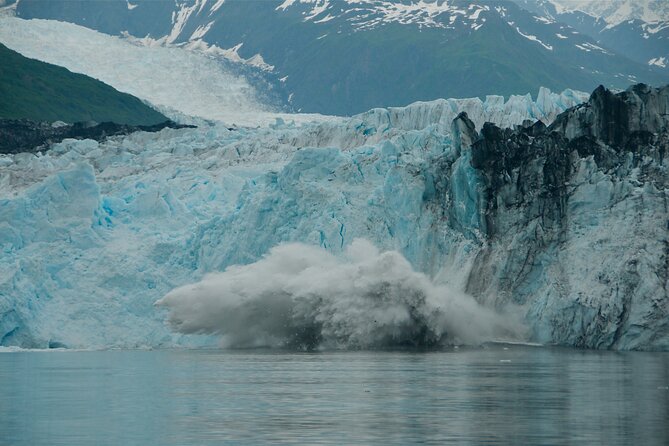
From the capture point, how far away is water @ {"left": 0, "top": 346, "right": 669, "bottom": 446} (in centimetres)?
2134

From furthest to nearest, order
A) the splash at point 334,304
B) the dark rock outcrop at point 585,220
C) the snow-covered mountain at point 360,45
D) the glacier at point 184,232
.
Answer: the snow-covered mountain at point 360,45
the glacier at point 184,232
the splash at point 334,304
the dark rock outcrop at point 585,220

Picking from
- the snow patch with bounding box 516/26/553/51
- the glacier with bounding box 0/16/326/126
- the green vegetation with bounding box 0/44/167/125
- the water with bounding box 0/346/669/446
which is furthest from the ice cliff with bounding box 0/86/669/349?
the snow patch with bounding box 516/26/553/51

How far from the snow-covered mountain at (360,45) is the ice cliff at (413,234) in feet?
293

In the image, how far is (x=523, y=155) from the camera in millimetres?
47031

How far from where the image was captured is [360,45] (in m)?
156

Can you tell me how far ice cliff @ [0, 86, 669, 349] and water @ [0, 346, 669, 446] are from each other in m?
3.29

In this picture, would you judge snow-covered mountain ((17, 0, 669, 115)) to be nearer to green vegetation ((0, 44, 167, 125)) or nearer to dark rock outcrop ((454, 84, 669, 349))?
green vegetation ((0, 44, 167, 125))

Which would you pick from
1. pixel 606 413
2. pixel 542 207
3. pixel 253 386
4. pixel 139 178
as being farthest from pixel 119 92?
pixel 606 413

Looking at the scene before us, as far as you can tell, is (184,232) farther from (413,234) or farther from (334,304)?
(334,304)

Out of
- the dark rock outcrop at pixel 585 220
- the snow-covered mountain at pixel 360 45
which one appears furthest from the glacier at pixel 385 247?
the snow-covered mountain at pixel 360 45

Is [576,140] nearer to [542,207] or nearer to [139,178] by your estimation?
[542,207]

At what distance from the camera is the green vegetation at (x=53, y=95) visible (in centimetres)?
12481

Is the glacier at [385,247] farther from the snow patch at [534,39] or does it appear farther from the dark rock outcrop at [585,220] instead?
the snow patch at [534,39]

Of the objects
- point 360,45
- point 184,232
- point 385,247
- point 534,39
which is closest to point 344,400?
point 385,247
